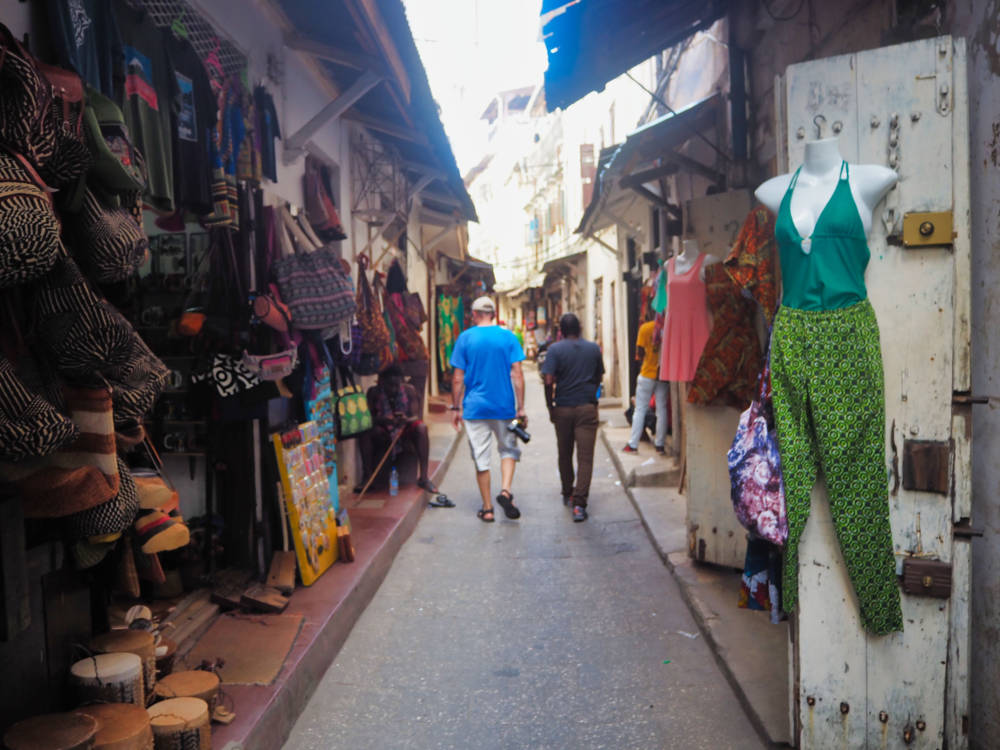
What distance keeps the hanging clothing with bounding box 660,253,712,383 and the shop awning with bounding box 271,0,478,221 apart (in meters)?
2.32

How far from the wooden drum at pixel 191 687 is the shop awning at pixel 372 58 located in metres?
3.27

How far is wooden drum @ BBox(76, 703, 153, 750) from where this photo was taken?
2.39 metres

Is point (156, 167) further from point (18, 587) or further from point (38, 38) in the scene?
point (18, 587)

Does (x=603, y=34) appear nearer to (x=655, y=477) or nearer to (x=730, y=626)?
(x=730, y=626)

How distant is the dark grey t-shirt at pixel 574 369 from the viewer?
731 cm

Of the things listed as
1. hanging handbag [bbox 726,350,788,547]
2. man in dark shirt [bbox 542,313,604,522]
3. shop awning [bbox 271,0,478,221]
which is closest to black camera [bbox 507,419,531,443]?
man in dark shirt [bbox 542,313,604,522]

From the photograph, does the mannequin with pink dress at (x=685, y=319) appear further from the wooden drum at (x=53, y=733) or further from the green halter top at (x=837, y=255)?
the wooden drum at (x=53, y=733)

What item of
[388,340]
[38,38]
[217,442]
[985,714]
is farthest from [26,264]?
[388,340]

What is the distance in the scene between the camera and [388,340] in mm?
7047

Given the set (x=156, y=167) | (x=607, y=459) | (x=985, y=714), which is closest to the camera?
(x=985, y=714)

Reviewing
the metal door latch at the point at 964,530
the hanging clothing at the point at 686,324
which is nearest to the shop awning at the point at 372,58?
the hanging clothing at the point at 686,324

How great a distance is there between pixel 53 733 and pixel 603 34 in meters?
4.82

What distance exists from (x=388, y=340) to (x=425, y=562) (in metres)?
2.09

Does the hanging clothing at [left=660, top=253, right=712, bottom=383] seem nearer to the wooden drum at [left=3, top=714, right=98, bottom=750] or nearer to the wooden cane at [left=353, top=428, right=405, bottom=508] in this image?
the wooden cane at [left=353, top=428, right=405, bottom=508]
